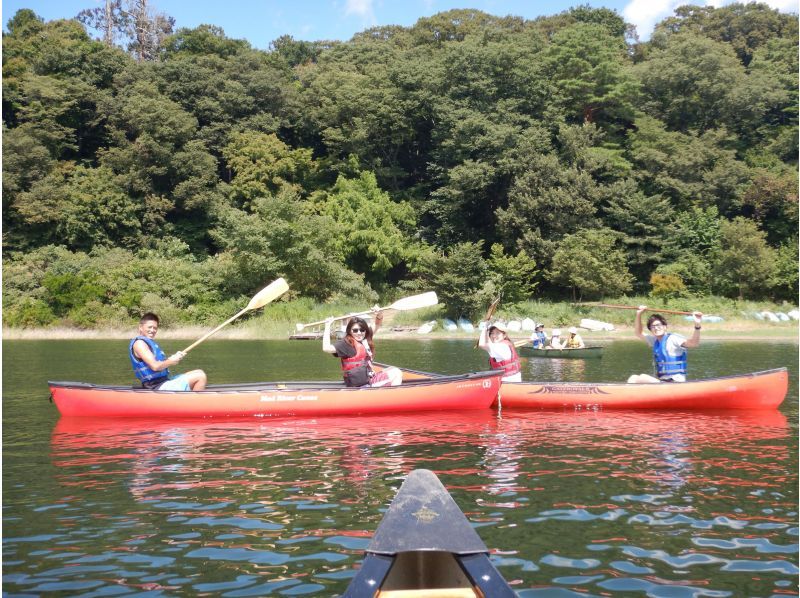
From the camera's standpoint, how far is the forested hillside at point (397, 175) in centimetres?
3319

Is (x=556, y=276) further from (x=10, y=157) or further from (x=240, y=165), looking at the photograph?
(x=10, y=157)

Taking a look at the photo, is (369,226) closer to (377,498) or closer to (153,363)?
(153,363)

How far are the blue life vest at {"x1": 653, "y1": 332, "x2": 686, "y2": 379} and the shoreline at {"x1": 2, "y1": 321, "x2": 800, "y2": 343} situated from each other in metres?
15.4

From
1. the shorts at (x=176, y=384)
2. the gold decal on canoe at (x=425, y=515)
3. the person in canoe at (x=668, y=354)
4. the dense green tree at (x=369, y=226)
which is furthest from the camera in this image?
the dense green tree at (x=369, y=226)

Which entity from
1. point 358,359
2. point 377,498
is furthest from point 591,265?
point 377,498

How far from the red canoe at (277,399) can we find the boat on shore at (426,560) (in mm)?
5617

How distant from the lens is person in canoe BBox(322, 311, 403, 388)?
31.5ft

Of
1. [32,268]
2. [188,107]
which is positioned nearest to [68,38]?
[188,107]

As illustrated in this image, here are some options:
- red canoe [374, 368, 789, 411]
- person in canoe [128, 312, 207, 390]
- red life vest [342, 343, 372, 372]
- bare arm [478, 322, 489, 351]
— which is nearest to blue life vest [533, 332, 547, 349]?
bare arm [478, 322, 489, 351]

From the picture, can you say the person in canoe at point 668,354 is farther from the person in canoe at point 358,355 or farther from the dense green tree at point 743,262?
the dense green tree at point 743,262

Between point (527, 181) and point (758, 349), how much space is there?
16694 mm

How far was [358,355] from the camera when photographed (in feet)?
32.2

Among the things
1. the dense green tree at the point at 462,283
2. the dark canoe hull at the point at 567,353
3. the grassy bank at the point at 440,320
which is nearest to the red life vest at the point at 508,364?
the dark canoe hull at the point at 567,353

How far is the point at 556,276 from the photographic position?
33.3m
